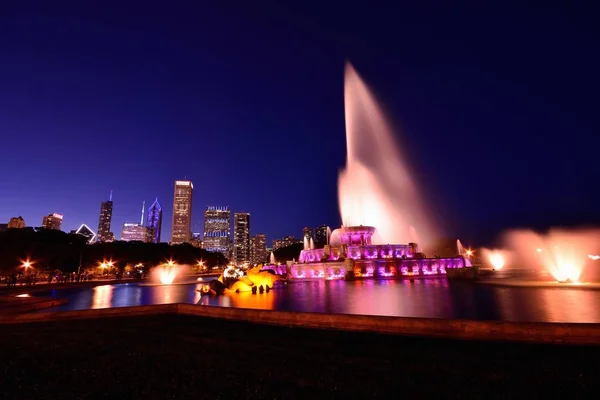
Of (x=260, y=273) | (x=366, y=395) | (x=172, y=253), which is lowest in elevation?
(x=366, y=395)

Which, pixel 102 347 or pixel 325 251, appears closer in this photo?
pixel 102 347

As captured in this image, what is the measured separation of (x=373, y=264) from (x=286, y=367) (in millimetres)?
43469

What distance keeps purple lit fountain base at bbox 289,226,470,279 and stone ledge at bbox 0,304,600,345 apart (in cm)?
3328

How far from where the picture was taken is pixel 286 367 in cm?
791

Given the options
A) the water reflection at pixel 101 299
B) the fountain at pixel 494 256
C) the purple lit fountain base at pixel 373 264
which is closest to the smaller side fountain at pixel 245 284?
the water reflection at pixel 101 299

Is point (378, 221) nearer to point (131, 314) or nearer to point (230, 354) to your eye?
point (131, 314)

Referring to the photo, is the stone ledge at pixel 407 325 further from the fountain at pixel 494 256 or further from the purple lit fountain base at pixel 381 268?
the fountain at pixel 494 256

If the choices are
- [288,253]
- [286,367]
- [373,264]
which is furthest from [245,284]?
[288,253]

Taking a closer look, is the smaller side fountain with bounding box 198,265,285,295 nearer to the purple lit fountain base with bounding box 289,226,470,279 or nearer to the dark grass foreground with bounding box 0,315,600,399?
the purple lit fountain base with bounding box 289,226,470,279

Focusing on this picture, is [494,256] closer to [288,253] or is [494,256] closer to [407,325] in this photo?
[288,253]

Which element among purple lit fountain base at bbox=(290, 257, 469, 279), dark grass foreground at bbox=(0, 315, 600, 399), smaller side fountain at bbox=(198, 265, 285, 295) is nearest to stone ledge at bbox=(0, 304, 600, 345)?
dark grass foreground at bbox=(0, 315, 600, 399)

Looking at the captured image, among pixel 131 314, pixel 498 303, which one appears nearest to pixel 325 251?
pixel 498 303

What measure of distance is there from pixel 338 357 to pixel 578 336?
6876mm

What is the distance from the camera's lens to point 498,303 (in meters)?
20.7
